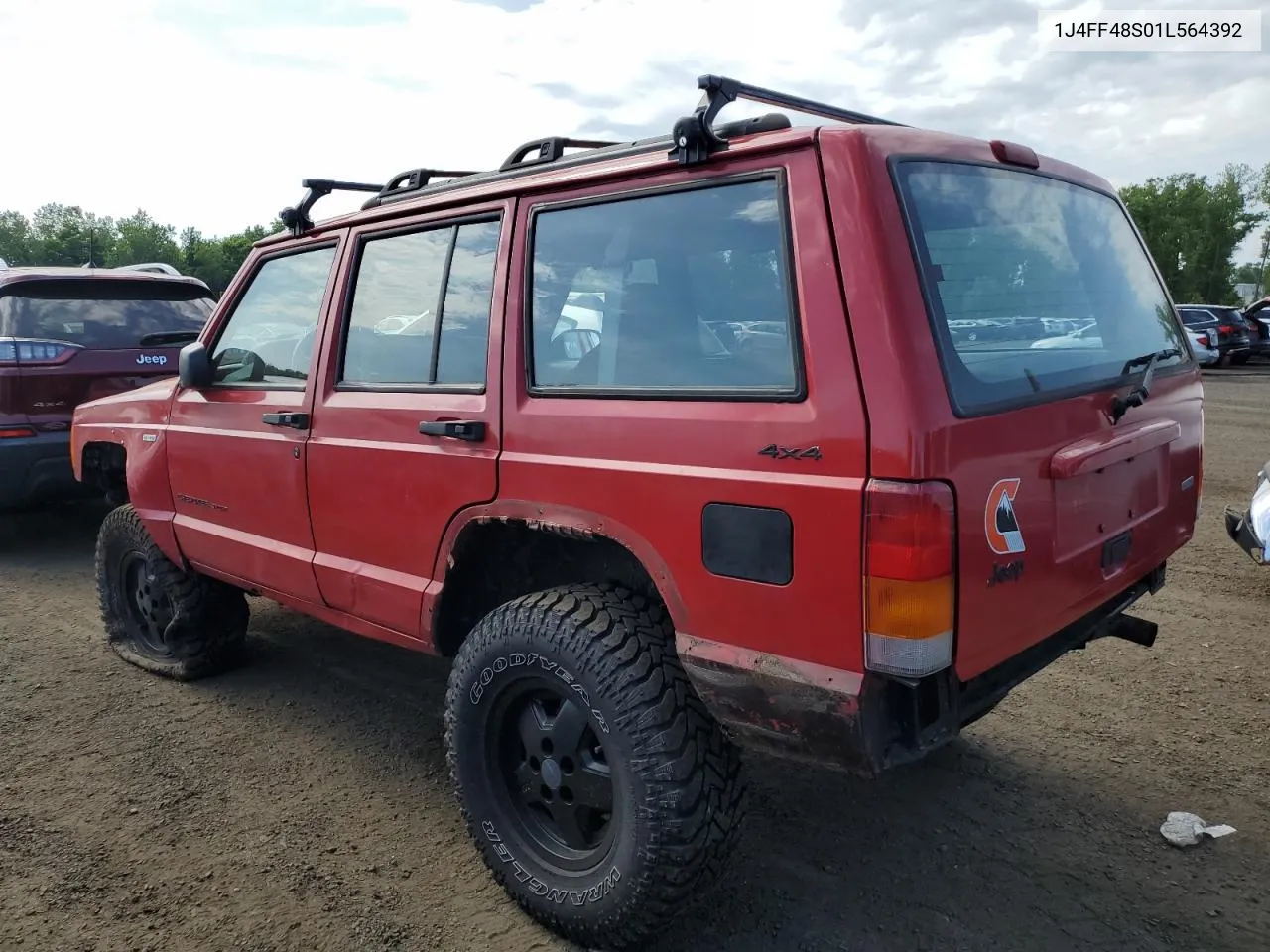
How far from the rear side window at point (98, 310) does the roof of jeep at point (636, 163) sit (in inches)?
142

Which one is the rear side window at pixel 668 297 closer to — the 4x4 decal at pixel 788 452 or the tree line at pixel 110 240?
the 4x4 decal at pixel 788 452

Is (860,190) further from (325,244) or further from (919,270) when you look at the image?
(325,244)

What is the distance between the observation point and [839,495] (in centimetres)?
195

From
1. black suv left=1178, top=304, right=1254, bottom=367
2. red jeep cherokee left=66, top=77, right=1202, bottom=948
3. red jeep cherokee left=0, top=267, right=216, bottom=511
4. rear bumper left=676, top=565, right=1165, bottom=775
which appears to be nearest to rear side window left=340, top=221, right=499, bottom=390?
red jeep cherokee left=66, top=77, right=1202, bottom=948

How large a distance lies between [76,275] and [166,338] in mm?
708

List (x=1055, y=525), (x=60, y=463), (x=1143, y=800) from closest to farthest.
Result: (x=1055, y=525) → (x=1143, y=800) → (x=60, y=463)

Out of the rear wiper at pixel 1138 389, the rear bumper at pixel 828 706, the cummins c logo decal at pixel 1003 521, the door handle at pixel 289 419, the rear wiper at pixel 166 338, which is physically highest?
the rear wiper at pixel 166 338

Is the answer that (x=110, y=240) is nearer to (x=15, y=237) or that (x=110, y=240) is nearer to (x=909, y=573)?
(x=15, y=237)

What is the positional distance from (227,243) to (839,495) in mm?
61573

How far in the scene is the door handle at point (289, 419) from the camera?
3.26 meters

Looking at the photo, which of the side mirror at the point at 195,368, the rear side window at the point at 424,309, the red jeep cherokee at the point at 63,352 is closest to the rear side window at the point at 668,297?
the rear side window at the point at 424,309

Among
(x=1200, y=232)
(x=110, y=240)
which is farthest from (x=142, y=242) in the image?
(x=1200, y=232)

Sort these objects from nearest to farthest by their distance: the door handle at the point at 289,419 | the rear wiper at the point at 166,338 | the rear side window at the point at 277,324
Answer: the door handle at the point at 289,419, the rear side window at the point at 277,324, the rear wiper at the point at 166,338

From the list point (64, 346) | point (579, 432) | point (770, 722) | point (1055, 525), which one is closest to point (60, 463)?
point (64, 346)
